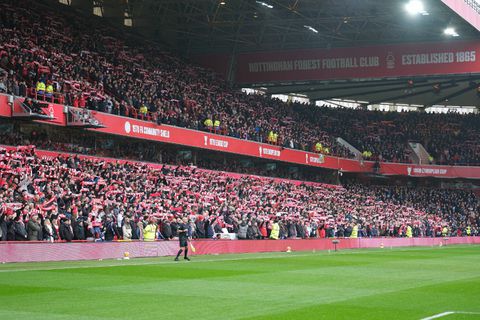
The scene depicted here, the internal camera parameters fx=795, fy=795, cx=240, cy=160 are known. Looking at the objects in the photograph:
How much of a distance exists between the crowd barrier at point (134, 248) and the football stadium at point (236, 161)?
0.29 ft

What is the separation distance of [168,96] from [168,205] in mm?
14804

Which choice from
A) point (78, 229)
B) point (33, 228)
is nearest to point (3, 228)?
point (33, 228)

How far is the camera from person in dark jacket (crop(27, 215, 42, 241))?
3094 cm

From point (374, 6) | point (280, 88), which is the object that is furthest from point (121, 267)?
point (280, 88)

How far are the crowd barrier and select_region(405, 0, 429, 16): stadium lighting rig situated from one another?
638 inches

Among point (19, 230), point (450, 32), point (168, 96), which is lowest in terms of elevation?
point (19, 230)

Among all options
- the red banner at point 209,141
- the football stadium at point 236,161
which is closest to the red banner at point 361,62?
the football stadium at point 236,161

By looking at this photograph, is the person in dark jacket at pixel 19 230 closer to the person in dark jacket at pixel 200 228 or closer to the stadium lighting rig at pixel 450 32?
the person in dark jacket at pixel 200 228

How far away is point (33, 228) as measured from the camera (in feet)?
102

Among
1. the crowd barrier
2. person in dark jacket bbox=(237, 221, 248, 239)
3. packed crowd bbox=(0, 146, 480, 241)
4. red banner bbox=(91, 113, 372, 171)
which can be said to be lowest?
the crowd barrier

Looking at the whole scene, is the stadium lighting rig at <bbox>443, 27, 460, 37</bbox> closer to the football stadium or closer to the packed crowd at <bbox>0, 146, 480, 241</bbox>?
the football stadium

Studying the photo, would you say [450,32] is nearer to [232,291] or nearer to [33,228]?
[33,228]

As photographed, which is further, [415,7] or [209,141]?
[209,141]

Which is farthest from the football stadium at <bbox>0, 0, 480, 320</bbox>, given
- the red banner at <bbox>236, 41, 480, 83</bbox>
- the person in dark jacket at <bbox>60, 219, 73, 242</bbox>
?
the red banner at <bbox>236, 41, 480, 83</bbox>
